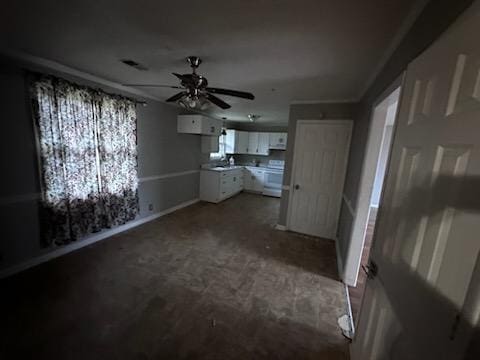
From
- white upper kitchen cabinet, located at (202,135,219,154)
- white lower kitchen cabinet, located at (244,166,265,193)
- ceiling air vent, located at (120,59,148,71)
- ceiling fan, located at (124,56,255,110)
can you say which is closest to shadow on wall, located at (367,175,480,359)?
ceiling fan, located at (124,56,255,110)

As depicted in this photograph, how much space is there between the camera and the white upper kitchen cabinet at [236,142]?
6.52 meters

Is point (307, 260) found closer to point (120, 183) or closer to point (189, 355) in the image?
point (189, 355)

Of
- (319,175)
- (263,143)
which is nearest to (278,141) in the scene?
(263,143)

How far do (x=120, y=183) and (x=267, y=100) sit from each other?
110 inches

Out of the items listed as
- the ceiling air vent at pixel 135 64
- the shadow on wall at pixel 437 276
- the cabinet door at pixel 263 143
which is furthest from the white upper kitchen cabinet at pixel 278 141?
the shadow on wall at pixel 437 276

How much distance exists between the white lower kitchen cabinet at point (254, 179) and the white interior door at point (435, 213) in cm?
526

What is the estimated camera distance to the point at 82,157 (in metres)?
2.62

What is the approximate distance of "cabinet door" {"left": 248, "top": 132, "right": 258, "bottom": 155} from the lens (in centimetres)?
663

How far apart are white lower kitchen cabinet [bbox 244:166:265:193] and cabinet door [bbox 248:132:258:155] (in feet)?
1.93

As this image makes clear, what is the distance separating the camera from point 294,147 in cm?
354

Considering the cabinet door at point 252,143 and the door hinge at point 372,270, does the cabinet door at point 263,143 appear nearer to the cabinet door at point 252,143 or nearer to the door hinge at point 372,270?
the cabinet door at point 252,143

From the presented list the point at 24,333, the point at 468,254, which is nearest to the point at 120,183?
the point at 24,333

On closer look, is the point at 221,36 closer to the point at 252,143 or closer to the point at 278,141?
the point at 278,141

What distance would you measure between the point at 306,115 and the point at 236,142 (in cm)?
343
